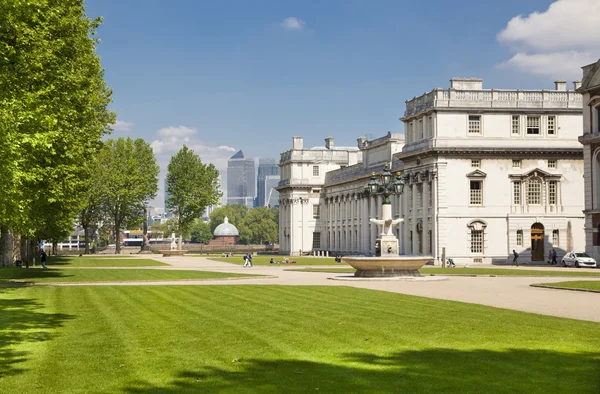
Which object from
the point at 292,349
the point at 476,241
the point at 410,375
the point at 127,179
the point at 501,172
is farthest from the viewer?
the point at 127,179

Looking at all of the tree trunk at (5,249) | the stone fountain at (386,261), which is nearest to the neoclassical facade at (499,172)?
the stone fountain at (386,261)

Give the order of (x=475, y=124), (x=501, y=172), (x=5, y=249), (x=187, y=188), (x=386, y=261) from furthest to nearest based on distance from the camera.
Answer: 1. (x=187, y=188)
2. (x=501, y=172)
3. (x=475, y=124)
4. (x=5, y=249)
5. (x=386, y=261)

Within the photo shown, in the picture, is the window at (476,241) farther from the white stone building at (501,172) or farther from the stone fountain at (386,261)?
the stone fountain at (386,261)

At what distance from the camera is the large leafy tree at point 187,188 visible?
139 meters

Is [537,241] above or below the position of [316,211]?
below

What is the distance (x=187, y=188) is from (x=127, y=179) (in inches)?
668

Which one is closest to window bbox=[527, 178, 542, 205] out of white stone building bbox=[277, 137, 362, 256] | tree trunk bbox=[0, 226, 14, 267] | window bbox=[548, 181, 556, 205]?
window bbox=[548, 181, 556, 205]

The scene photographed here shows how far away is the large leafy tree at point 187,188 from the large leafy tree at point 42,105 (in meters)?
85.7

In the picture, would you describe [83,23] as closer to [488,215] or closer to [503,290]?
[503,290]

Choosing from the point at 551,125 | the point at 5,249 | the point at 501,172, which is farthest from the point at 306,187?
the point at 5,249

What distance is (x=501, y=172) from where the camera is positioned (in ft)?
277

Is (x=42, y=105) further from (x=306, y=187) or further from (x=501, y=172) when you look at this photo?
(x=306, y=187)

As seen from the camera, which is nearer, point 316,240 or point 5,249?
point 5,249

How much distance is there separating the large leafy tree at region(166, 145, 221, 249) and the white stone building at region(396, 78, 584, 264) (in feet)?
205
